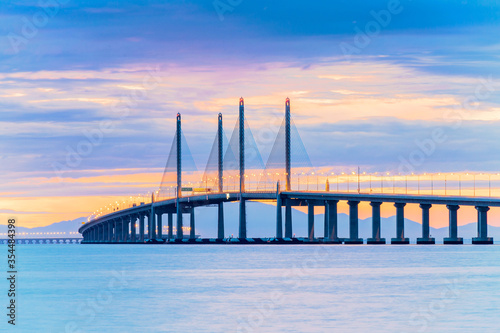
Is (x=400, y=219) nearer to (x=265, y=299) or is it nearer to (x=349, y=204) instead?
(x=349, y=204)

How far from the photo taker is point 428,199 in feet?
403

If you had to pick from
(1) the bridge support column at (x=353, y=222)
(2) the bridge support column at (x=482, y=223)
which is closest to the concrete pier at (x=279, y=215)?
(1) the bridge support column at (x=353, y=222)

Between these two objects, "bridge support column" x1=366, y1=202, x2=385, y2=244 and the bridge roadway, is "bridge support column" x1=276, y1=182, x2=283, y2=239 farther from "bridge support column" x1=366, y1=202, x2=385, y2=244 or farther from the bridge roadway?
"bridge support column" x1=366, y1=202, x2=385, y2=244

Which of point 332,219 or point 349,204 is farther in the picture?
point 332,219

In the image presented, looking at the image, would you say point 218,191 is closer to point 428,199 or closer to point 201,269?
point 428,199

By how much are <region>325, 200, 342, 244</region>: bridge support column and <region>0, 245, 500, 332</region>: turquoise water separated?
5262cm

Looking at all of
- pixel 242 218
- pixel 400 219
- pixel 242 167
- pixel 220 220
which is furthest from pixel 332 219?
pixel 220 220

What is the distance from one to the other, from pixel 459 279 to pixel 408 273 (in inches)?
262

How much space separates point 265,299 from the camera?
163 ft

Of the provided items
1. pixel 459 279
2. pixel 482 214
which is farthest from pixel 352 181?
pixel 459 279

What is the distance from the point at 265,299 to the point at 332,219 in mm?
83879

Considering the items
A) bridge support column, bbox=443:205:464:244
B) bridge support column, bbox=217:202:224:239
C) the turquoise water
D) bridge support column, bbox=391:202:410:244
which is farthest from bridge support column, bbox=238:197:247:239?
the turquoise water

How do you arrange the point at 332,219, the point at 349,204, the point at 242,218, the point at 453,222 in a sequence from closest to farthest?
the point at 453,222
the point at 349,204
the point at 332,219
the point at 242,218

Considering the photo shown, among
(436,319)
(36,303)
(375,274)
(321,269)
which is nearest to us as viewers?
(436,319)
